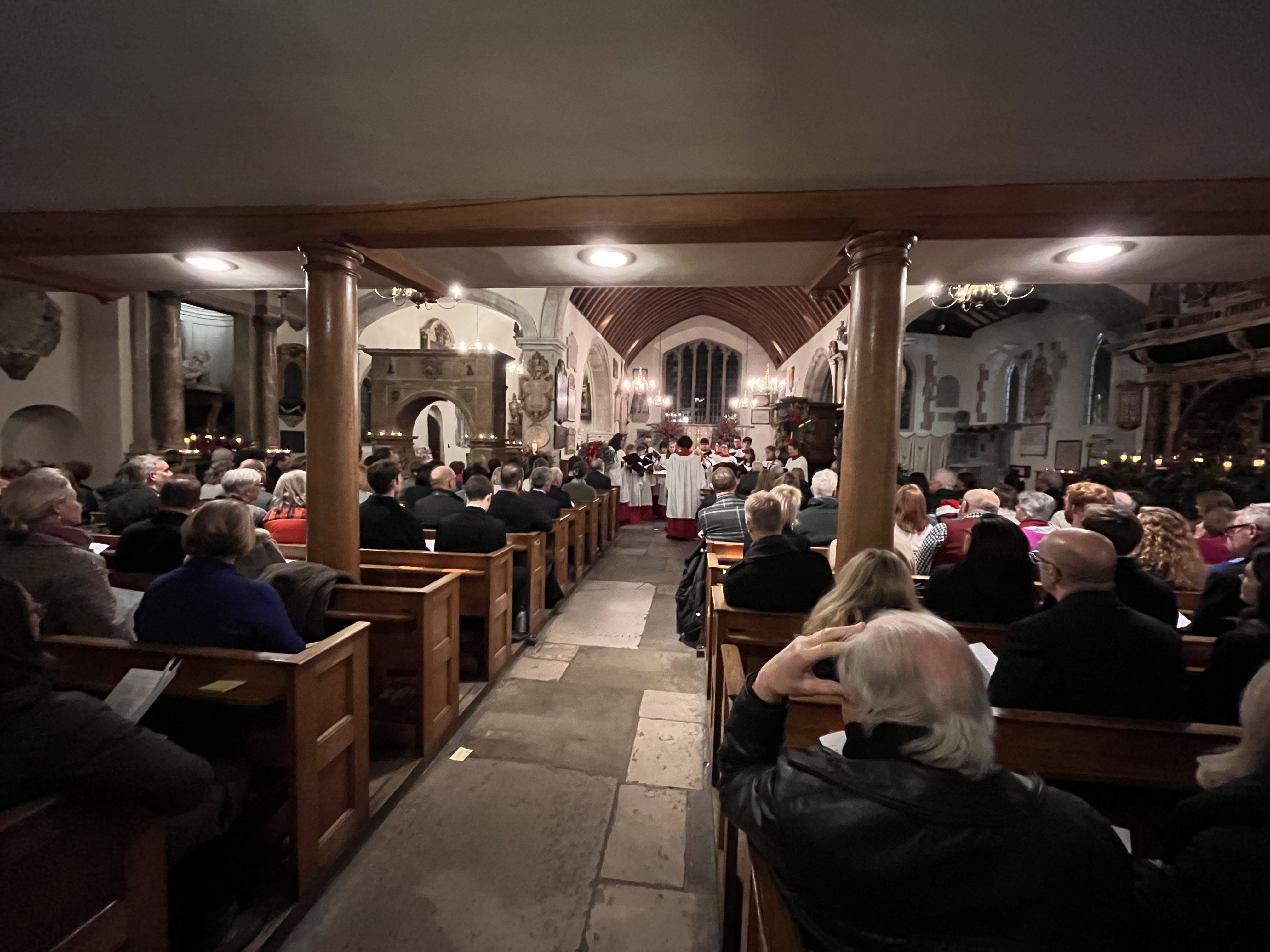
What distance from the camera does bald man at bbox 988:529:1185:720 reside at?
5.82ft

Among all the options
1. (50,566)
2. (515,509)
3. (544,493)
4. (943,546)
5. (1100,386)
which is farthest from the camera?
(1100,386)

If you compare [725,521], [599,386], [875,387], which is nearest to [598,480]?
[725,521]

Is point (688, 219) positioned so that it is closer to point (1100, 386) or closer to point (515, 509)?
point (515, 509)

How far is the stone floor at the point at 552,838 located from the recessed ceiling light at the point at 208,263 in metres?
3.22

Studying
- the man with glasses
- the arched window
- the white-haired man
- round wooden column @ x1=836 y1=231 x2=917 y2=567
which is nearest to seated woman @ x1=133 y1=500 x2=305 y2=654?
round wooden column @ x1=836 y1=231 x2=917 y2=567

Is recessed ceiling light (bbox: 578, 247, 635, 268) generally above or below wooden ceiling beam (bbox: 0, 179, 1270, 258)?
above

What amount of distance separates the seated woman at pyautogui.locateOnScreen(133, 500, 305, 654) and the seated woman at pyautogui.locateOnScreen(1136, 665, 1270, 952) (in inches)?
98.0

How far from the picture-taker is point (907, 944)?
3.27ft

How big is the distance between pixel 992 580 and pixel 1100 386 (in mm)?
12695

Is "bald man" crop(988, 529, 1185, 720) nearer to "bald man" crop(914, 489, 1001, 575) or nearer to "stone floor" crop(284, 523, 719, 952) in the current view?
"stone floor" crop(284, 523, 719, 952)

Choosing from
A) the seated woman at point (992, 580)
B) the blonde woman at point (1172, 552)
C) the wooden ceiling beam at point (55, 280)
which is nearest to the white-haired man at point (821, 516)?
the seated woman at point (992, 580)

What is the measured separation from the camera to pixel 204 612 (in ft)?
7.01

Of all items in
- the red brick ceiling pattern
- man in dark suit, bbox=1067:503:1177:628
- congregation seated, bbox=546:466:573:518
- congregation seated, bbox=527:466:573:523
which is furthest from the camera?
the red brick ceiling pattern

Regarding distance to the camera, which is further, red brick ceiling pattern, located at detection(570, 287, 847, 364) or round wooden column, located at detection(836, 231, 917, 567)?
red brick ceiling pattern, located at detection(570, 287, 847, 364)
